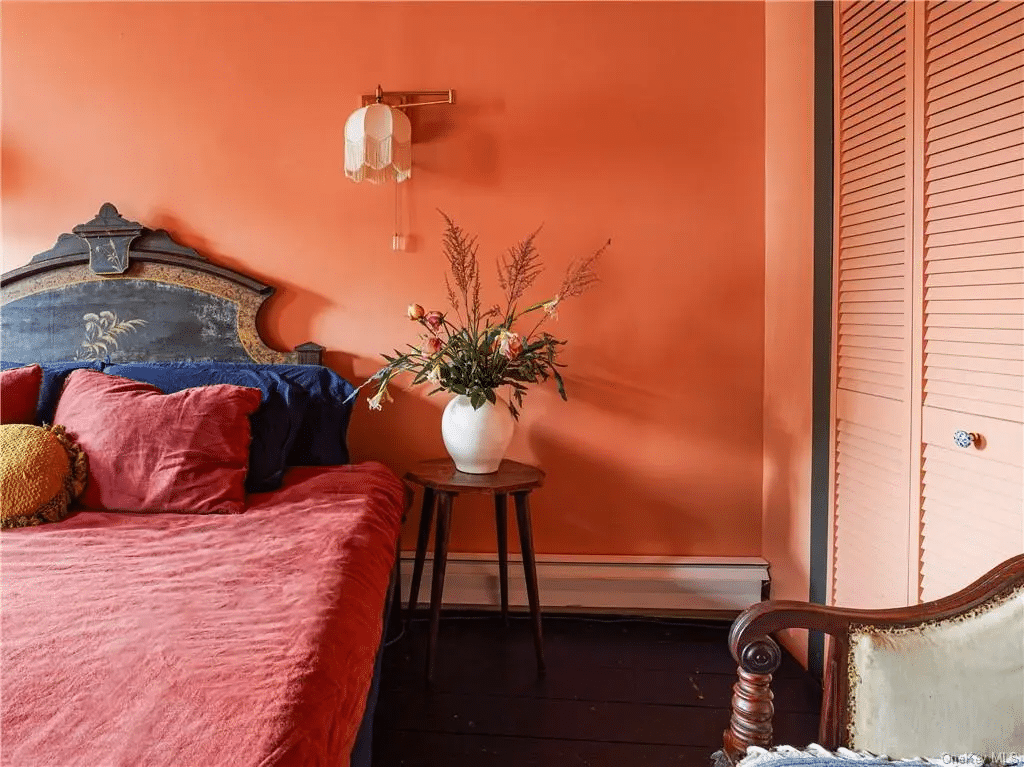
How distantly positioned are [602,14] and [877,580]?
1985mm

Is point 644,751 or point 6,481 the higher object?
point 6,481

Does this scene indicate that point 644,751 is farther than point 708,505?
No

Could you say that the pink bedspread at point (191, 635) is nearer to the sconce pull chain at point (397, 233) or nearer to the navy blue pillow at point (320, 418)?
the navy blue pillow at point (320, 418)

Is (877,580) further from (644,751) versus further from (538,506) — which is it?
(538,506)

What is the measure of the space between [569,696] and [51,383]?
1796 millimetres

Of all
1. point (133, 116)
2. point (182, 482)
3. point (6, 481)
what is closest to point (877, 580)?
point (182, 482)

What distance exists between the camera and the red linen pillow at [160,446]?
1965 millimetres

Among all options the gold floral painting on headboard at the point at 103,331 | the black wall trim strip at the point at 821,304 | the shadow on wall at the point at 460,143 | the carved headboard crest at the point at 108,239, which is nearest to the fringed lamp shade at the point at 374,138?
the shadow on wall at the point at 460,143

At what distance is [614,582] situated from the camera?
2.65 meters

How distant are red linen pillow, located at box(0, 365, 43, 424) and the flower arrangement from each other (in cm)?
98

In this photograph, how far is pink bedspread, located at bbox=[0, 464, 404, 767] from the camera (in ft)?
3.11

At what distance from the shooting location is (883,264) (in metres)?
1.91

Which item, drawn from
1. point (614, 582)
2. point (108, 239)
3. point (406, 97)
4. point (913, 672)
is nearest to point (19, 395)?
point (108, 239)

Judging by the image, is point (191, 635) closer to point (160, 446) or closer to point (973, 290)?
point (160, 446)
